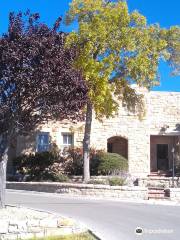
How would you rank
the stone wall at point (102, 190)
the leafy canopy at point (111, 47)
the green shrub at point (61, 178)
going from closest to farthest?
1. the stone wall at point (102, 190)
2. the leafy canopy at point (111, 47)
3. the green shrub at point (61, 178)

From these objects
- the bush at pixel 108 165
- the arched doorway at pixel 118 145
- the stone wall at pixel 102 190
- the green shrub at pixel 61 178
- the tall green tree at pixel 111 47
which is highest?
the tall green tree at pixel 111 47

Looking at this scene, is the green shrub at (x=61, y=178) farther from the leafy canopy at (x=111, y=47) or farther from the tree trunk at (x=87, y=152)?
the leafy canopy at (x=111, y=47)

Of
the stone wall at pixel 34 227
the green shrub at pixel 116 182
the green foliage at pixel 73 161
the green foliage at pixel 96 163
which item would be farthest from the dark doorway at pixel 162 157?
the stone wall at pixel 34 227

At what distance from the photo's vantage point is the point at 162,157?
102 feet

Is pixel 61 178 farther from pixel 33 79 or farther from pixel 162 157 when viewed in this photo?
pixel 33 79

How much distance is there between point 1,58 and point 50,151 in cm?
1506

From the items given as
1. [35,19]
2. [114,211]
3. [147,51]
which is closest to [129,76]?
[147,51]

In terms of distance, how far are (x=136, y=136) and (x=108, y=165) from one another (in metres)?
4.02

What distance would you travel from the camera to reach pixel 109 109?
22438 mm

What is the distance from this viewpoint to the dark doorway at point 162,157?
101 feet

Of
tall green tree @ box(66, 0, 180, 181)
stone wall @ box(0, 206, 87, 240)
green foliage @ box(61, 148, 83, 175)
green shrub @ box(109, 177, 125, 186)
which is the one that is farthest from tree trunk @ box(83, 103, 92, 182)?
stone wall @ box(0, 206, 87, 240)

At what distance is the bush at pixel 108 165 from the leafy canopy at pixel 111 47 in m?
3.64

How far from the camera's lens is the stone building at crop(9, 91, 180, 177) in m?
27.9

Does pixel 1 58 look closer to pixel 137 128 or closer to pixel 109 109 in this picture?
pixel 109 109
